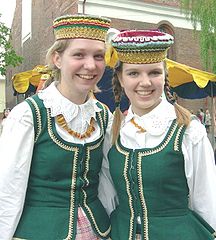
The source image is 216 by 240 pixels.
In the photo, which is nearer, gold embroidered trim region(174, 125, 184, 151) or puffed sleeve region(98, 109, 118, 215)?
gold embroidered trim region(174, 125, 184, 151)

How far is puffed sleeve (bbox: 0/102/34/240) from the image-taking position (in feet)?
5.81

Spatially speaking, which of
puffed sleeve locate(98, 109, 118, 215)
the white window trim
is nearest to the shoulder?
puffed sleeve locate(98, 109, 118, 215)

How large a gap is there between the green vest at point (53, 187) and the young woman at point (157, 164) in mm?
161

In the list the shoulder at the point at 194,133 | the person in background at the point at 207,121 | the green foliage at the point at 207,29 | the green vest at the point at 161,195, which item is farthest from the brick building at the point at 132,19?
the green vest at the point at 161,195

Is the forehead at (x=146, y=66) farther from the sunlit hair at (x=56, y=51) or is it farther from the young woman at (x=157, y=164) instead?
the sunlit hair at (x=56, y=51)

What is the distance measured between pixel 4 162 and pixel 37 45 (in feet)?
58.4

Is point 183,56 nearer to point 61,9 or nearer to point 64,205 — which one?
point 61,9

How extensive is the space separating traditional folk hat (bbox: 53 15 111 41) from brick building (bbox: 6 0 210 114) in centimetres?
1086

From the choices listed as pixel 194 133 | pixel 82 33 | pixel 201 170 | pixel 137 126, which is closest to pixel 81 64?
pixel 82 33

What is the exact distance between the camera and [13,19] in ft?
82.2

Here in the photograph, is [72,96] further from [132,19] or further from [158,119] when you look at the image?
[132,19]

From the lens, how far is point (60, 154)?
1849 mm

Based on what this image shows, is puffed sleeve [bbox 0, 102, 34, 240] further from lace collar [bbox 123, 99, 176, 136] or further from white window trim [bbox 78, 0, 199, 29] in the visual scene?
white window trim [bbox 78, 0, 199, 29]

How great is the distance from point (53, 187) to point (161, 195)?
494 mm
